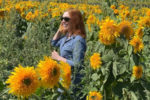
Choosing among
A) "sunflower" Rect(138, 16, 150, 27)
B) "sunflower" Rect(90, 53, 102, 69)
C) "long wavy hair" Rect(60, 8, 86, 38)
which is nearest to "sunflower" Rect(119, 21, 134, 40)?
"sunflower" Rect(90, 53, 102, 69)

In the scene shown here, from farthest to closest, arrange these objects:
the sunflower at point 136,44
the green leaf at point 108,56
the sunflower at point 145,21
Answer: the sunflower at point 145,21
the green leaf at point 108,56
the sunflower at point 136,44

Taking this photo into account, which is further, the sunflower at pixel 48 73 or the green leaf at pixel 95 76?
the green leaf at pixel 95 76

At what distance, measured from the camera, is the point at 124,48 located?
9.65 ft

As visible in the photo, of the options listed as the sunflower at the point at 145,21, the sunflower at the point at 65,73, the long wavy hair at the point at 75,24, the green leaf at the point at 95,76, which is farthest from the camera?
the sunflower at the point at 145,21

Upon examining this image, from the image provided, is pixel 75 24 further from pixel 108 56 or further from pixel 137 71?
pixel 137 71

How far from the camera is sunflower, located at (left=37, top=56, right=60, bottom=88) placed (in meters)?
1.61

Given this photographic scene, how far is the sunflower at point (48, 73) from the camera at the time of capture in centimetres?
161

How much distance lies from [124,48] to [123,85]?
408mm

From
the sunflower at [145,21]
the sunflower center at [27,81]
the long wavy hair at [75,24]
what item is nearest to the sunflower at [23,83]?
the sunflower center at [27,81]

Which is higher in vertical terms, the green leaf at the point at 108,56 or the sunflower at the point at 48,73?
the sunflower at the point at 48,73

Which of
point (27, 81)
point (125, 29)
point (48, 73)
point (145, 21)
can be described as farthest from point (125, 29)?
point (145, 21)

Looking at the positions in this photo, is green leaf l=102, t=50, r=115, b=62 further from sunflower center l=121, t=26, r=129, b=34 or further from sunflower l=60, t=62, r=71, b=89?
sunflower l=60, t=62, r=71, b=89

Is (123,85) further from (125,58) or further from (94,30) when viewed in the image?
(94,30)

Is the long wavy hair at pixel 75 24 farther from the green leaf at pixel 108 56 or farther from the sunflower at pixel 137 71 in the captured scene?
the sunflower at pixel 137 71
